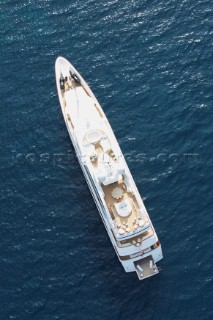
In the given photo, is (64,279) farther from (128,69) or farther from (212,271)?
(128,69)

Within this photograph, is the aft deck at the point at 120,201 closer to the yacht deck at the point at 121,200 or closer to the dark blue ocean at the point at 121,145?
the yacht deck at the point at 121,200

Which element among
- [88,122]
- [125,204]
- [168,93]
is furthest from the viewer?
[168,93]

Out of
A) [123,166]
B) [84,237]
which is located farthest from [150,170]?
[84,237]

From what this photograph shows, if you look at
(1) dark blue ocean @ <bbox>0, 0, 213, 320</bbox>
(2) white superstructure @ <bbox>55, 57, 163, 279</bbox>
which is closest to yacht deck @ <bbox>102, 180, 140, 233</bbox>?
(2) white superstructure @ <bbox>55, 57, 163, 279</bbox>

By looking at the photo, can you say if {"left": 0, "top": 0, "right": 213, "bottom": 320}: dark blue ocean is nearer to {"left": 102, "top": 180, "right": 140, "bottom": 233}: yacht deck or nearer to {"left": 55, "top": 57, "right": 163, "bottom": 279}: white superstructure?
{"left": 55, "top": 57, "right": 163, "bottom": 279}: white superstructure

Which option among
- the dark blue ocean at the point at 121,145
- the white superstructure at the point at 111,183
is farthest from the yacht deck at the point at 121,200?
the dark blue ocean at the point at 121,145

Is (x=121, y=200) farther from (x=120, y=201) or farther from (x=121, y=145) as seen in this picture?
(x=121, y=145)
